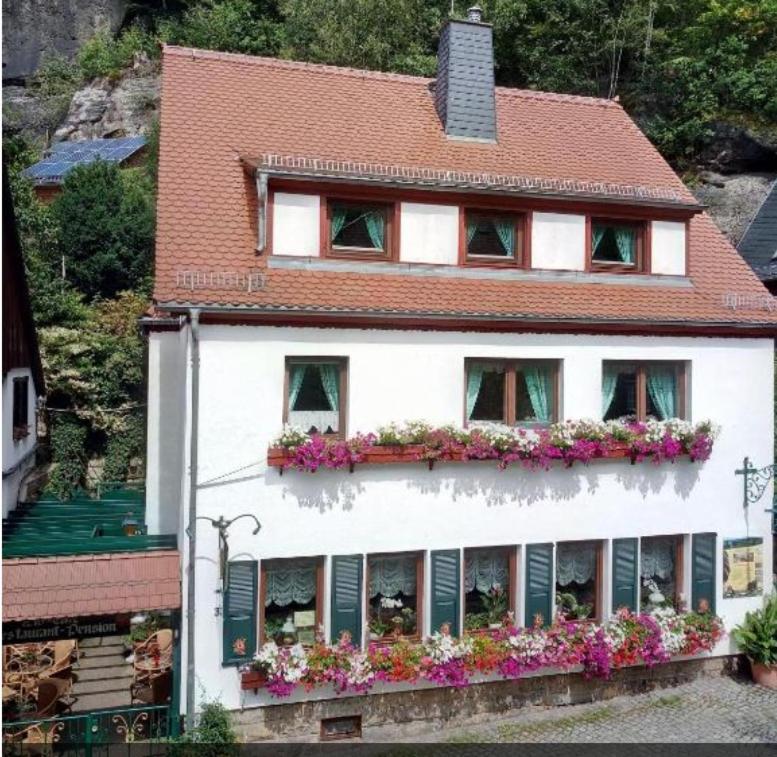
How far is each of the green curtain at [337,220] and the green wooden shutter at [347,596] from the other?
4.90 m

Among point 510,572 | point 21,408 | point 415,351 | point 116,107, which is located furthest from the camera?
point 116,107

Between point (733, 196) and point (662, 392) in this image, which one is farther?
point (733, 196)

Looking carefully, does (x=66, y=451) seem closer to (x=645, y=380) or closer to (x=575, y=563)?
(x=575, y=563)

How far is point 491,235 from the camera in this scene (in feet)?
42.9

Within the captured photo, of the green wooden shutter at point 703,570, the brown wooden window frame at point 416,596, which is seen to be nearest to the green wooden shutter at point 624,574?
the green wooden shutter at point 703,570

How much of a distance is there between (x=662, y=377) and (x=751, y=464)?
2192 millimetres

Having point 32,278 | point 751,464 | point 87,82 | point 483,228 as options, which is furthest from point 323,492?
point 87,82

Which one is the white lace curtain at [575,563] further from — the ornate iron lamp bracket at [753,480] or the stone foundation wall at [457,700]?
the ornate iron lamp bracket at [753,480]

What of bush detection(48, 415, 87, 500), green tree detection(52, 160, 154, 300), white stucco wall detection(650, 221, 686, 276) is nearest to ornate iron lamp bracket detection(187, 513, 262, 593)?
white stucco wall detection(650, 221, 686, 276)

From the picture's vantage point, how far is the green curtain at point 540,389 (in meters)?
12.4

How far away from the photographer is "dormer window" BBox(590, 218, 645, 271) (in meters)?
13.6

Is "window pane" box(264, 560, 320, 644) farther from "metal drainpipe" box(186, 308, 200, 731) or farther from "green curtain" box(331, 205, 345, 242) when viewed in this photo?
"green curtain" box(331, 205, 345, 242)

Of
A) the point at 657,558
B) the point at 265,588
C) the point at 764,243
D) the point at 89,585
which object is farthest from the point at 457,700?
the point at 764,243

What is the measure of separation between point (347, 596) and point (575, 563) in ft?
12.6
